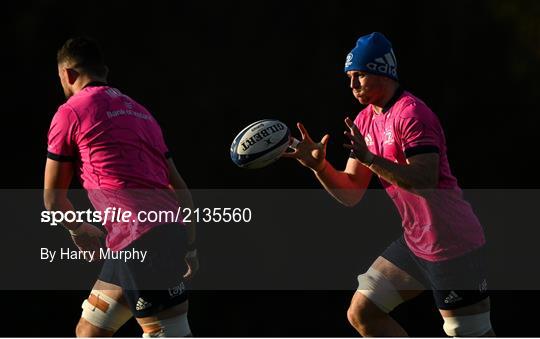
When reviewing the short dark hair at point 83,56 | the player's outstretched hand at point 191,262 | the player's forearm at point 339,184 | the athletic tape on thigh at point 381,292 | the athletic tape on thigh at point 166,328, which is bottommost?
the athletic tape on thigh at point 381,292

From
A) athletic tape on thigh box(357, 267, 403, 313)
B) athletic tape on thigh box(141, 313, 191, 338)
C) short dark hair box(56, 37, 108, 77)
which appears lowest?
athletic tape on thigh box(357, 267, 403, 313)

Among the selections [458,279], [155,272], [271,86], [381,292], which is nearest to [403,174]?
[458,279]

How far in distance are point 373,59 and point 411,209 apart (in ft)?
2.84

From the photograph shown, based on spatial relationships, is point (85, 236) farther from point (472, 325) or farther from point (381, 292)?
point (472, 325)

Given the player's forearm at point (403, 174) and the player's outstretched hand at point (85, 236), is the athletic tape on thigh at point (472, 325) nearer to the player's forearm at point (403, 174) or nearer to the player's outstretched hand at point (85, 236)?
the player's forearm at point (403, 174)

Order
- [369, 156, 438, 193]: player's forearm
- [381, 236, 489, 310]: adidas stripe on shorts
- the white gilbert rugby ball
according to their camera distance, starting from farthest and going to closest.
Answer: the white gilbert rugby ball < [381, 236, 489, 310]: adidas stripe on shorts < [369, 156, 438, 193]: player's forearm

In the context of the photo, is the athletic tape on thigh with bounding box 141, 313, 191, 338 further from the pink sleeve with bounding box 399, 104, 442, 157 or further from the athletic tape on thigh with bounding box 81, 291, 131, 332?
the pink sleeve with bounding box 399, 104, 442, 157

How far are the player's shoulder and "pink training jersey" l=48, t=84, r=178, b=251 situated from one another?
1.39 metres

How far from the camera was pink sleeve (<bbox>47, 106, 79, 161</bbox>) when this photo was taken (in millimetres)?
6621

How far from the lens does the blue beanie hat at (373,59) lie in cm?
741

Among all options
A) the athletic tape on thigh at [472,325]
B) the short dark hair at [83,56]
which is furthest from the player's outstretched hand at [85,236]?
the athletic tape on thigh at [472,325]

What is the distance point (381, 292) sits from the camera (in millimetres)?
7566

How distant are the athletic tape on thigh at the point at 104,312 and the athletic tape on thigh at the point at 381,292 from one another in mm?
1456

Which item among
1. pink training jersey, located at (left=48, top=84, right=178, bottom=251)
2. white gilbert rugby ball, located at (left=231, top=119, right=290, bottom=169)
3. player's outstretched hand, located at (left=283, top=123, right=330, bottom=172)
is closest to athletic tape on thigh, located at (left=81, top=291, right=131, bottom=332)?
pink training jersey, located at (left=48, top=84, right=178, bottom=251)
